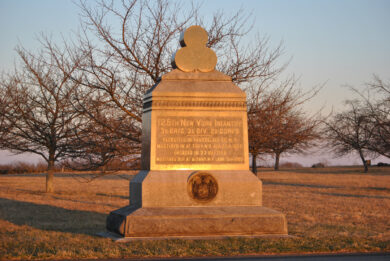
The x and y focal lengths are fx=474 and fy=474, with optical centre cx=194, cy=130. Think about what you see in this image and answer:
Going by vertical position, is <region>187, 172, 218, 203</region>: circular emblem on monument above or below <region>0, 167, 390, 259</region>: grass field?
above

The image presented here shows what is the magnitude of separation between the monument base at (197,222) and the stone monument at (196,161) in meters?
0.02

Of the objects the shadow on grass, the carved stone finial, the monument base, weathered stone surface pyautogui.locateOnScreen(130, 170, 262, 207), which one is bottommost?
the shadow on grass

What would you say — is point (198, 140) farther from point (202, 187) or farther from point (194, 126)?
point (202, 187)

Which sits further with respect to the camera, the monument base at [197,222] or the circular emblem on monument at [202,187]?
the circular emblem on monument at [202,187]

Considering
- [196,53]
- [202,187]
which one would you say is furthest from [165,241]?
[196,53]

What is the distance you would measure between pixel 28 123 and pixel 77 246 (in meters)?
14.3

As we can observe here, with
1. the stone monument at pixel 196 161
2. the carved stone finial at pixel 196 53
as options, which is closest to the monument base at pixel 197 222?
the stone monument at pixel 196 161

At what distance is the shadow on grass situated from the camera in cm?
984

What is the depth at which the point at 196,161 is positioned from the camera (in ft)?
27.8

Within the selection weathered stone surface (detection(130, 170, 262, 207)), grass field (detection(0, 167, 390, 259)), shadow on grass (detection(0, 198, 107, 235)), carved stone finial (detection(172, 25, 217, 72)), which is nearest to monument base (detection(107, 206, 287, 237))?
weathered stone surface (detection(130, 170, 262, 207))

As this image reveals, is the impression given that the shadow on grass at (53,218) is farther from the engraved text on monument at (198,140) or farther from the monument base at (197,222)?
the engraved text on monument at (198,140)

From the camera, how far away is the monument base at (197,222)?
7637 millimetres

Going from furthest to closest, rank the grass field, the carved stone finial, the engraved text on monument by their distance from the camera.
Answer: the carved stone finial, the engraved text on monument, the grass field

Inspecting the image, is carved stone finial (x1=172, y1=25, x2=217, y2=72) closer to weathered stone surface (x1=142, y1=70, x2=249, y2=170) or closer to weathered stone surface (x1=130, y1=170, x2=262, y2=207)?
weathered stone surface (x1=142, y1=70, x2=249, y2=170)
